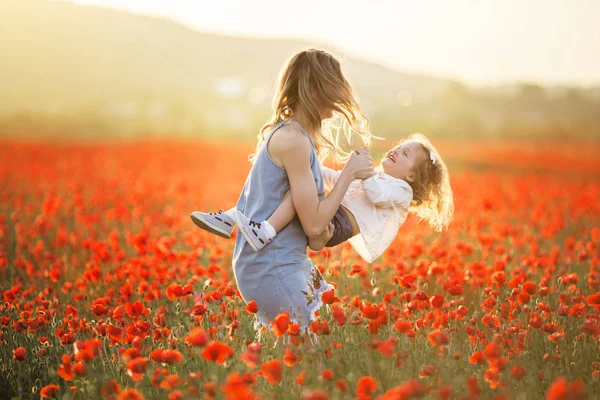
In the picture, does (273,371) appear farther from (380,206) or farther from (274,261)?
(380,206)

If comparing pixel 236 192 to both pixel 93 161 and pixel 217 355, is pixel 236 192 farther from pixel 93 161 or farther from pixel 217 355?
pixel 217 355

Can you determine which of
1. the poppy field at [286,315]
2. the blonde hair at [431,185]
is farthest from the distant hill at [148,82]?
the blonde hair at [431,185]

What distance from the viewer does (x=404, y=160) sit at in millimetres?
3945

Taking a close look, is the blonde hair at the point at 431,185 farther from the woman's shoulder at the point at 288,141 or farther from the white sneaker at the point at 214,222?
the white sneaker at the point at 214,222

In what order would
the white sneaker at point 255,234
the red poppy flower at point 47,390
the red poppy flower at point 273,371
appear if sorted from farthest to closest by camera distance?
the white sneaker at point 255,234 < the red poppy flower at point 47,390 < the red poppy flower at point 273,371

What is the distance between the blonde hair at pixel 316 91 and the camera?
3451 millimetres

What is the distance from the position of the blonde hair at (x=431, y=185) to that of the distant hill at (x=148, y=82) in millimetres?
17624

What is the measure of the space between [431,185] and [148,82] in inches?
1380

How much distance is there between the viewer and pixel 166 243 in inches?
202

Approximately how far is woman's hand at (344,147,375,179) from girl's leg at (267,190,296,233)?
34 cm

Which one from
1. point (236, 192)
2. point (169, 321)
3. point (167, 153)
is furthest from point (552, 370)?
point (167, 153)

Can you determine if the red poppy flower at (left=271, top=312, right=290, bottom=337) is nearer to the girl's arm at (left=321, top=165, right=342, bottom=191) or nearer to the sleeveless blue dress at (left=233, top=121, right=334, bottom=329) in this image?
the sleeveless blue dress at (left=233, top=121, right=334, bottom=329)

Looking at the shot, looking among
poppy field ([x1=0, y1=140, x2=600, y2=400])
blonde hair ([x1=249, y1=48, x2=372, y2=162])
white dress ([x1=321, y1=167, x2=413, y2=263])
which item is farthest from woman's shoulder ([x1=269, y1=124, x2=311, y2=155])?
poppy field ([x1=0, y1=140, x2=600, y2=400])

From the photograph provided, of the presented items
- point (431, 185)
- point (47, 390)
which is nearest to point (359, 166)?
point (431, 185)
